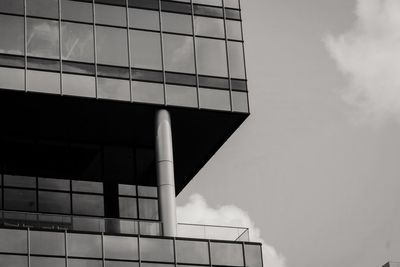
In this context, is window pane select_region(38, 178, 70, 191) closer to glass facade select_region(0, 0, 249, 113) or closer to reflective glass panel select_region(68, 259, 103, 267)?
glass facade select_region(0, 0, 249, 113)

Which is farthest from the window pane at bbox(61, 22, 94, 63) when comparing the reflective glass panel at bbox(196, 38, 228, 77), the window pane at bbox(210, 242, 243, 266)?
the window pane at bbox(210, 242, 243, 266)

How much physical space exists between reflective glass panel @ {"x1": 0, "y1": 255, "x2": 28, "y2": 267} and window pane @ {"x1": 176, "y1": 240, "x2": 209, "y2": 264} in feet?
24.1

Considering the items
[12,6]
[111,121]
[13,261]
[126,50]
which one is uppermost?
[12,6]

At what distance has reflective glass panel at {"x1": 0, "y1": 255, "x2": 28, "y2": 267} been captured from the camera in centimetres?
6034

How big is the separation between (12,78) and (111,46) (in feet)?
17.7

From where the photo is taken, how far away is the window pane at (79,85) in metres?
65.2

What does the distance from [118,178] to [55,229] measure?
34.5 ft

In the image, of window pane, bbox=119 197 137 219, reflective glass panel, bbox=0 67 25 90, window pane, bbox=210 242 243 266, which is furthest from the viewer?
window pane, bbox=119 197 137 219

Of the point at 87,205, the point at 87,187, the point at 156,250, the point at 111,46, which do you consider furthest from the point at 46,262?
the point at 111,46

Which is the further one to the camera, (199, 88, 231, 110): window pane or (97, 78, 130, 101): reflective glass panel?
(199, 88, 231, 110): window pane

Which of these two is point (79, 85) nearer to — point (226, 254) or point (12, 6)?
point (12, 6)

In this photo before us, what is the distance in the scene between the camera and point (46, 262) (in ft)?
201

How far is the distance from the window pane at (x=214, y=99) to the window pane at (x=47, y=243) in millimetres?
10695

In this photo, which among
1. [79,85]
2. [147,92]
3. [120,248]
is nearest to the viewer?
[120,248]
